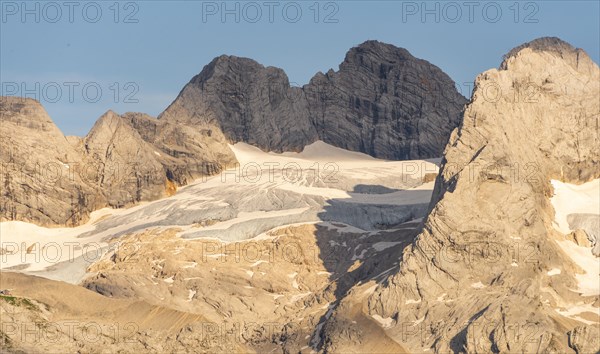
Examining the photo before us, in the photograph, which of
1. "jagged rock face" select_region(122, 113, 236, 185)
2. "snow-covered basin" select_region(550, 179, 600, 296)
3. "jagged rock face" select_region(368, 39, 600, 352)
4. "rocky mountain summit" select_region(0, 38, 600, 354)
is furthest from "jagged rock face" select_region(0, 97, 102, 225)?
"snow-covered basin" select_region(550, 179, 600, 296)

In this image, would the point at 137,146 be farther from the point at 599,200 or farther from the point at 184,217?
the point at 599,200

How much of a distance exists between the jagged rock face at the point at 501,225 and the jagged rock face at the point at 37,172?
53.5 meters

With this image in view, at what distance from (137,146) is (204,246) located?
113ft

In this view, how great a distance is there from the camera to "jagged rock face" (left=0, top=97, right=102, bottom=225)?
6973 inches

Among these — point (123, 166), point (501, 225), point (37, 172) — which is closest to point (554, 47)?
→ point (501, 225)

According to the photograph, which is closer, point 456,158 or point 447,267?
point 447,267

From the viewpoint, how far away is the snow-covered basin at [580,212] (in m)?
134

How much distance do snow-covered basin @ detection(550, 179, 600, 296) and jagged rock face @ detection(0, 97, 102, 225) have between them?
191ft

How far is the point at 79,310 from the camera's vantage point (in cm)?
14588

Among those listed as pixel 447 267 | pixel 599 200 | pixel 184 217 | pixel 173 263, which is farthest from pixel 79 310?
pixel 599 200

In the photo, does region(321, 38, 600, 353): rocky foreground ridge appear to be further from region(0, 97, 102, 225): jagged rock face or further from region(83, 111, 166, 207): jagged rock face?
region(0, 97, 102, 225): jagged rock face

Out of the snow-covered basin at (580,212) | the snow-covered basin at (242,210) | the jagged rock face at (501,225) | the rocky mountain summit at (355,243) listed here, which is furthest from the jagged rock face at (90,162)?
the snow-covered basin at (580,212)

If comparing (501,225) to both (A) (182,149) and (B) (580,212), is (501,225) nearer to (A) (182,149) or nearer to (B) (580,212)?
(B) (580,212)

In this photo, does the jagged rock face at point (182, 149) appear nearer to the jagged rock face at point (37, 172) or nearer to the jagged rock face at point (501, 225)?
the jagged rock face at point (37, 172)
